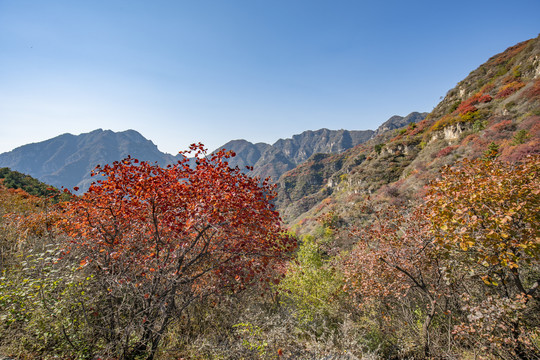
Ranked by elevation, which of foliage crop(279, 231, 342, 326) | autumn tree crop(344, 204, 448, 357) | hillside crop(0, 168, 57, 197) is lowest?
foliage crop(279, 231, 342, 326)

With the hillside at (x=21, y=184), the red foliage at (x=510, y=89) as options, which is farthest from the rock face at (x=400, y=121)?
the hillside at (x=21, y=184)

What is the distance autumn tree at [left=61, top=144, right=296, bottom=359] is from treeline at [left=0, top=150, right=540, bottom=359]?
5 centimetres

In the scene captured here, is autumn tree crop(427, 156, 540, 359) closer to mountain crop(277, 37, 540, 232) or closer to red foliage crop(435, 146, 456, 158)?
mountain crop(277, 37, 540, 232)

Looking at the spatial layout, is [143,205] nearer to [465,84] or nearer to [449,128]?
[449,128]

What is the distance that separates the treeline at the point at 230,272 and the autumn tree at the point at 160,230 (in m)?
0.05

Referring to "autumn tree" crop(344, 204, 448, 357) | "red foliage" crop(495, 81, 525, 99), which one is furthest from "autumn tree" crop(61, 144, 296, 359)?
"red foliage" crop(495, 81, 525, 99)

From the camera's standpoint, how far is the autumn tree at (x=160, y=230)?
520 cm

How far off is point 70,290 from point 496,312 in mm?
8681

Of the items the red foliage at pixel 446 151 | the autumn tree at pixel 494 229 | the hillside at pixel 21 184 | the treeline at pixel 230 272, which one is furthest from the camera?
the hillside at pixel 21 184

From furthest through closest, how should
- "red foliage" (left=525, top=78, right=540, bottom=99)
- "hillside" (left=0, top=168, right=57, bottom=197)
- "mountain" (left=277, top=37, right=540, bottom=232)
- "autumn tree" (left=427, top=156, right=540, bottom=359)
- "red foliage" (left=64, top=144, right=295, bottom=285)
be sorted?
1. "hillside" (left=0, top=168, right=57, bottom=197)
2. "red foliage" (left=525, top=78, right=540, bottom=99)
3. "mountain" (left=277, top=37, right=540, bottom=232)
4. "red foliage" (left=64, top=144, right=295, bottom=285)
5. "autumn tree" (left=427, top=156, right=540, bottom=359)

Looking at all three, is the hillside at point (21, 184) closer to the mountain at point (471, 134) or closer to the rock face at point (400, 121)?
the mountain at point (471, 134)

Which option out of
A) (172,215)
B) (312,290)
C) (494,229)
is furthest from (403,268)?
(172,215)

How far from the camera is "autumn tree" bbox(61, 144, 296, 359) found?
520cm

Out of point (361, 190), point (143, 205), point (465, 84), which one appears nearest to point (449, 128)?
point (361, 190)
